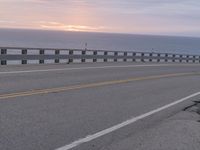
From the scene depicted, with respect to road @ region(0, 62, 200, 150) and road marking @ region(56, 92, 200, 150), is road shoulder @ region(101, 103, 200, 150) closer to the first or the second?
road @ region(0, 62, 200, 150)

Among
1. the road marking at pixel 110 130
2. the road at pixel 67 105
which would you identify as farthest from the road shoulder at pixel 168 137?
the road marking at pixel 110 130

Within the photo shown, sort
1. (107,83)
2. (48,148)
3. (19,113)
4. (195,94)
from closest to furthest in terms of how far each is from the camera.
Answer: (48,148) < (19,113) < (195,94) < (107,83)

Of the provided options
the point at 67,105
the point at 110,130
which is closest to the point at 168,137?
the point at 110,130

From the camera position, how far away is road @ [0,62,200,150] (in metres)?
9.87

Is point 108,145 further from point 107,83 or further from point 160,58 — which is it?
point 160,58

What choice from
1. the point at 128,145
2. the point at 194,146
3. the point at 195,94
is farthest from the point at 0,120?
the point at 195,94

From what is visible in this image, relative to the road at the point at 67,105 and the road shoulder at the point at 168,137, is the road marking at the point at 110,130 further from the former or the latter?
the road shoulder at the point at 168,137

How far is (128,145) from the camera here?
31.5ft

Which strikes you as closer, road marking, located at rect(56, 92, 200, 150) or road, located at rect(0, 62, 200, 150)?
road marking, located at rect(56, 92, 200, 150)

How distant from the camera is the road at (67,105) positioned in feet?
32.4

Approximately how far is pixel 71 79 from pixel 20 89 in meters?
5.07

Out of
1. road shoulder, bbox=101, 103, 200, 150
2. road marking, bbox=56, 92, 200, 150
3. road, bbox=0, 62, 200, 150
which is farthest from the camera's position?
road, bbox=0, 62, 200, 150

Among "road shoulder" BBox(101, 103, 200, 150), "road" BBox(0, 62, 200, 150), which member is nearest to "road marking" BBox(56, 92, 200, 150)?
"road" BBox(0, 62, 200, 150)

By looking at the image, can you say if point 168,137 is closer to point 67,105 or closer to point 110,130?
point 110,130
